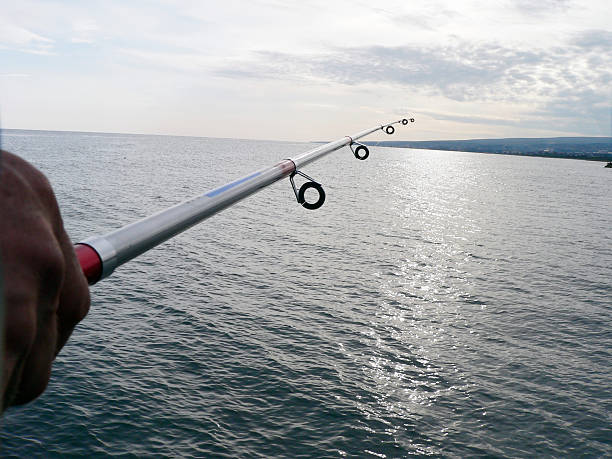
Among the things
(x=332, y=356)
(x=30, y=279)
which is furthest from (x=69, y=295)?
(x=332, y=356)

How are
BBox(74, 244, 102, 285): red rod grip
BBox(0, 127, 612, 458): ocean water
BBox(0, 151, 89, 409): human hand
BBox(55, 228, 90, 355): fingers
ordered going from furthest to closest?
BBox(0, 127, 612, 458): ocean water
BBox(74, 244, 102, 285): red rod grip
BBox(55, 228, 90, 355): fingers
BBox(0, 151, 89, 409): human hand

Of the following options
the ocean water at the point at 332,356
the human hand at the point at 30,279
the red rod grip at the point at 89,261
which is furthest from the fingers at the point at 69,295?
the ocean water at the point at 332,356

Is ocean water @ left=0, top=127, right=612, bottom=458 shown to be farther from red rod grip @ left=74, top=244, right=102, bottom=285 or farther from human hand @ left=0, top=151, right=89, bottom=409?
human hand @ left=0, top=151, right=89, bottom=409

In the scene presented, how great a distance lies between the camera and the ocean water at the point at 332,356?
19.4 meters

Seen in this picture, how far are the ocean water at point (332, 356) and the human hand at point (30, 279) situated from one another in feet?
23.0

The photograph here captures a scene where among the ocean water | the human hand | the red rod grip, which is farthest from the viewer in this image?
the ocean water

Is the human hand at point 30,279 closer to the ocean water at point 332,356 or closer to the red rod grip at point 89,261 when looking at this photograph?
the red rod grip at point 89,261

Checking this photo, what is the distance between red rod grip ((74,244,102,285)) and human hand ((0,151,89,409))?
0.43 meters

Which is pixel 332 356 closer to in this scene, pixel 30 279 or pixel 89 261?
pixel 89 261

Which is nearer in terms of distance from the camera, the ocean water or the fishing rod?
the fishing rod

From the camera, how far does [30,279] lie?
1362 mm

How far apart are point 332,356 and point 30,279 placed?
24800mm

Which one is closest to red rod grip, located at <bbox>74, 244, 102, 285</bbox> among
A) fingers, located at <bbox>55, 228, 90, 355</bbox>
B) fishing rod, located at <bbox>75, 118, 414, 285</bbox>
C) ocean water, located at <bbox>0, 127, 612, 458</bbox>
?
fishing rod, located at <bbox>75, 118, 414, 285</bbox>

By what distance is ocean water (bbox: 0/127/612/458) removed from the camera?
19406mm
